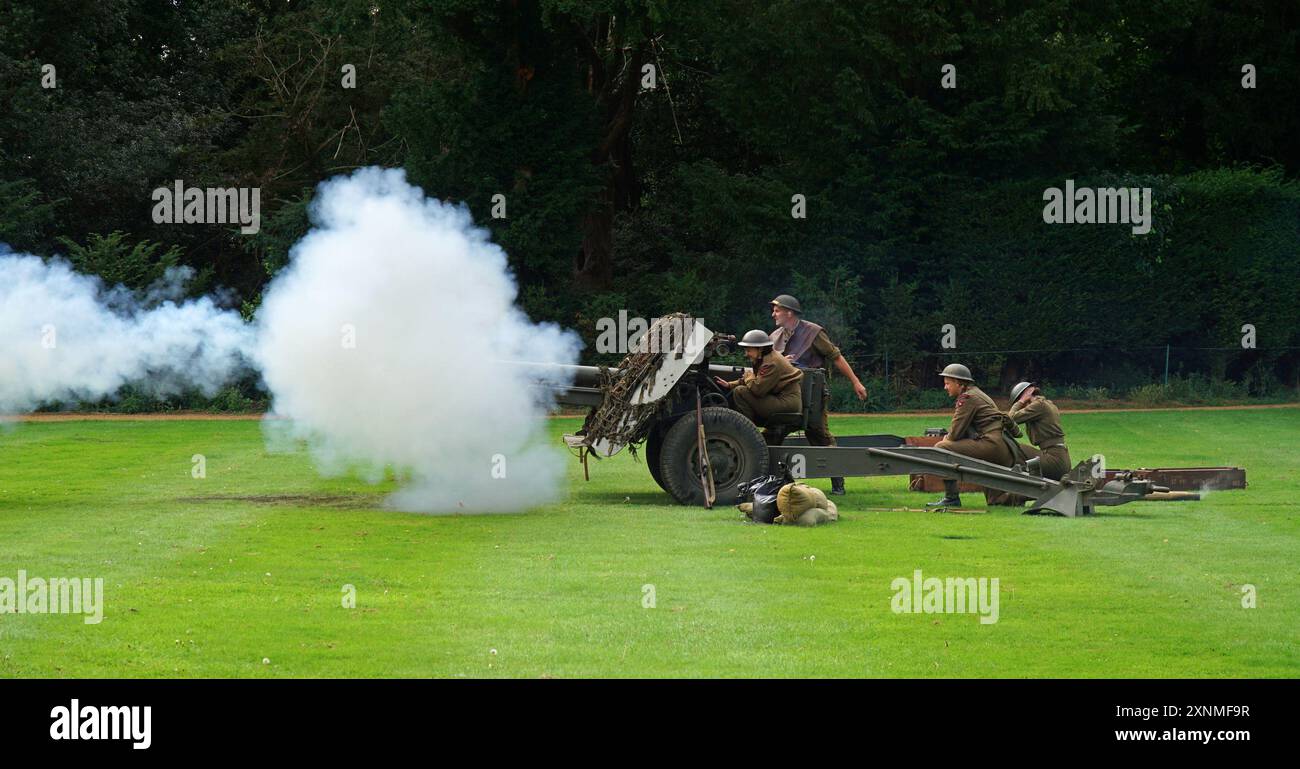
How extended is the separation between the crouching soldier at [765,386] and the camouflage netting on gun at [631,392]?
38.4 inches

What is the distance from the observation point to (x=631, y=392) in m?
18.9

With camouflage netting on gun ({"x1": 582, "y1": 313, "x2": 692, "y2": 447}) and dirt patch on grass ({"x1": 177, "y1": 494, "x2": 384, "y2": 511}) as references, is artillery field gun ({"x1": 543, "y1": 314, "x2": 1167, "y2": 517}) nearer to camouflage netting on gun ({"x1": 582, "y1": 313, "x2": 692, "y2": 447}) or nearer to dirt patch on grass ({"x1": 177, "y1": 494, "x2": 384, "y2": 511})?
camouflage netting on gun ({"x1": 582, "y1": 313, "x2": 692, "y2": 447})

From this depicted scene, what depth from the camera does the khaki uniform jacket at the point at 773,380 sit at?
19.5 meters

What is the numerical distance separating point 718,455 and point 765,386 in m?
1.03

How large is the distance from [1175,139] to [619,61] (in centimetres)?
1534

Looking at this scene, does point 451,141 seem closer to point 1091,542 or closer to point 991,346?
point 991,346

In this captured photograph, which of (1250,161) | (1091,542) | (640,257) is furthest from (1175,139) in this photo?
(1091,542)

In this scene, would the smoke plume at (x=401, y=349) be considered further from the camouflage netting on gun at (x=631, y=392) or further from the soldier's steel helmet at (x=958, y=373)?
the soldier's steel helmet at (x=958, y=373)

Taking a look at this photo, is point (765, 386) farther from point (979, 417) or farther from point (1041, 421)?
point (1041, 421)

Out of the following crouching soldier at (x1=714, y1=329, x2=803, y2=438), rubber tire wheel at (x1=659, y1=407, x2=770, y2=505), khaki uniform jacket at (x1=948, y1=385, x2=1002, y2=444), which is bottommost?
rubber tire wheel at (x1=659, y1=407, x2=770, y2=505)

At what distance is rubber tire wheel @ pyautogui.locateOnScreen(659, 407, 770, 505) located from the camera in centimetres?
1903

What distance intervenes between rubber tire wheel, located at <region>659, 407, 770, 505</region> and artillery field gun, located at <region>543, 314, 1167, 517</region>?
1 centimetres

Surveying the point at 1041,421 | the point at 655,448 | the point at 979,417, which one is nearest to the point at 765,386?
the point at 655,448

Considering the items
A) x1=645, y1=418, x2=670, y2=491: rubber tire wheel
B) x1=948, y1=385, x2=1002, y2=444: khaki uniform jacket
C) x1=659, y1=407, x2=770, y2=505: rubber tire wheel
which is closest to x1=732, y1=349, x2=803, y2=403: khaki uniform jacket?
x1=659, y1=407, x2=770, y2=505: rubber tire wheel
